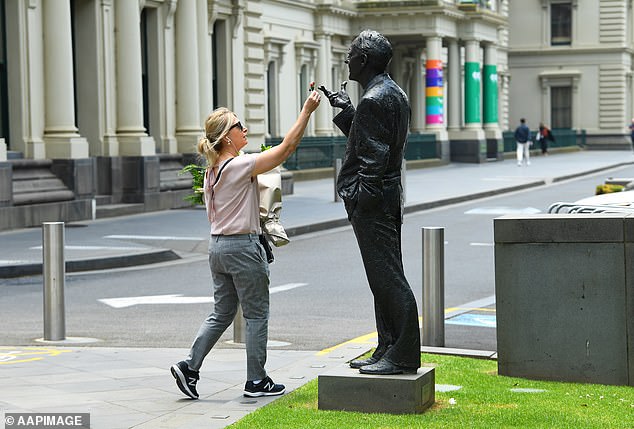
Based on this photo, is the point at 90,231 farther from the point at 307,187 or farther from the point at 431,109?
the point at 431,109

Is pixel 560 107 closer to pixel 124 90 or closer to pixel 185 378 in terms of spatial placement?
pixel 124 90

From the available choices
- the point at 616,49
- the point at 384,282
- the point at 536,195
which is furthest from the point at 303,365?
the point at 616,49

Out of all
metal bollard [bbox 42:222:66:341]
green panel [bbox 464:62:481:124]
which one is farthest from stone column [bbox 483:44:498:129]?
metal bollard [bbox 42:222:66:341]

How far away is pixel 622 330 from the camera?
26.6ft

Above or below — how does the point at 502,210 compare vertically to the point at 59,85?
below

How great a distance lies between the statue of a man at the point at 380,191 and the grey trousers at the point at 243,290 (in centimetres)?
74

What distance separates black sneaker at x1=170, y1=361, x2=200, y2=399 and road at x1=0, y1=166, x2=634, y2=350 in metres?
2.52

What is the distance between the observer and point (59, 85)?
23.7m

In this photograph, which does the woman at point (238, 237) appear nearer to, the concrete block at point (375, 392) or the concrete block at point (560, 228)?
the concrete block at point (375, 392)

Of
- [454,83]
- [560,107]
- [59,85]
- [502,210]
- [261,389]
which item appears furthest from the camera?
[560,107]

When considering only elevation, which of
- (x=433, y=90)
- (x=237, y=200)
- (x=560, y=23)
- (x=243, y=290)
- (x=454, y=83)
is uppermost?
(x=560, y=23)

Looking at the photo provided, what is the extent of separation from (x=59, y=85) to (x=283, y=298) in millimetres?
11510

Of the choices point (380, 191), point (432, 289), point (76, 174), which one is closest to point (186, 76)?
point (76, 174)

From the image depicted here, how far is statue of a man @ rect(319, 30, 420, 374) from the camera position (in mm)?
7227
